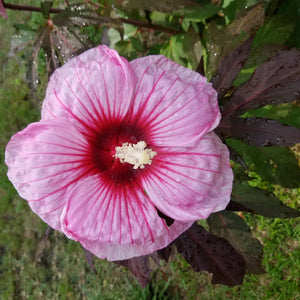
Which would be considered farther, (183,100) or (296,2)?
(296,2)

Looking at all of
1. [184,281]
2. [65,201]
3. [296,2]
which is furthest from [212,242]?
[184,281]

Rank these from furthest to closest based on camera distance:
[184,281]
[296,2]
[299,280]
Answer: [184,281]
[299,280]
[296,2]

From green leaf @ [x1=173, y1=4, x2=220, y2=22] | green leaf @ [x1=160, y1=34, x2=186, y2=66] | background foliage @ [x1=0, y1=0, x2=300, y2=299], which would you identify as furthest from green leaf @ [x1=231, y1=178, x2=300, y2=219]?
green leaf @ [x1=160, y1=34, x2=186, y2=66]

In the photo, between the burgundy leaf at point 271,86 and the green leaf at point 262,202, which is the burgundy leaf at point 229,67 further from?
the green leaf at point 262,202

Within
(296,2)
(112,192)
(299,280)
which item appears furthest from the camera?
(299,280)

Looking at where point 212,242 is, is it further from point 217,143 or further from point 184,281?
point 184,281

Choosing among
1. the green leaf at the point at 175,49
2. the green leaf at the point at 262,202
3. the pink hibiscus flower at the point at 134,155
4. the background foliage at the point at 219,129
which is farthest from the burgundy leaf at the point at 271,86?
the green leaf at the point at 175,49
